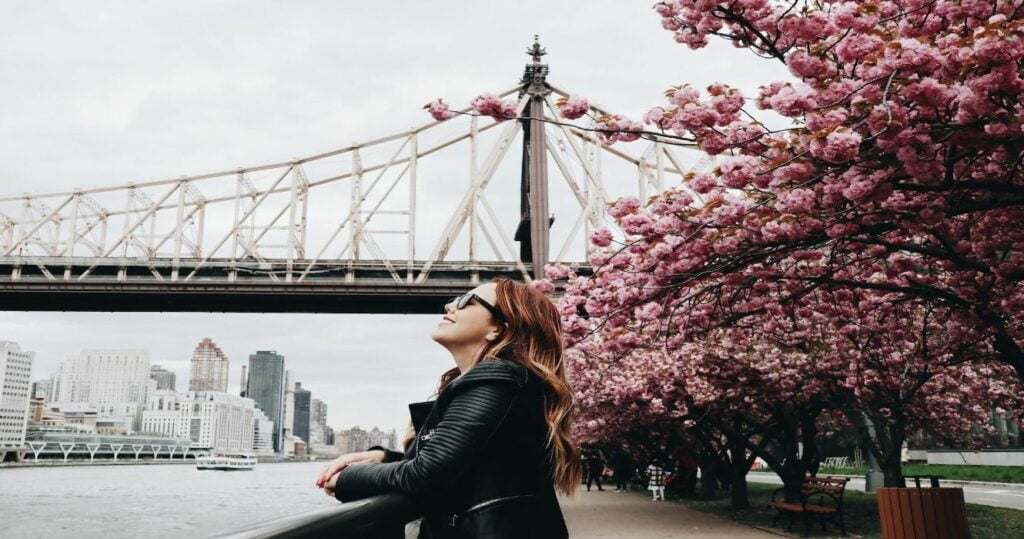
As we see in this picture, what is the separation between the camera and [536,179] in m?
33.4

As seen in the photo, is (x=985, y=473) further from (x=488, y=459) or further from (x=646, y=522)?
(x=488, y=459)

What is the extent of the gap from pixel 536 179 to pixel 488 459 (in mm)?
31877

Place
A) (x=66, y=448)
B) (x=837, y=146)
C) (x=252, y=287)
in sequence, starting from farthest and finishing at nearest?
(x=66, y=448) → (x=252, y=287) → (x=837, y=146)

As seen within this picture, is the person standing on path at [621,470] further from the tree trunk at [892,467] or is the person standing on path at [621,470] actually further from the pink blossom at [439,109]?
the pink blossom at [439,109]

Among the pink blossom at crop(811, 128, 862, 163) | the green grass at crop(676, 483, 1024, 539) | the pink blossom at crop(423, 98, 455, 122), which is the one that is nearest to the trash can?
the green grass at crop(676, 483, 1024, 539)

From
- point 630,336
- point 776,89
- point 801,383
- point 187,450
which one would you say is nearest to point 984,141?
point 776,89

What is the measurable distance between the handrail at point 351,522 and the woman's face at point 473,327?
1.66 ft

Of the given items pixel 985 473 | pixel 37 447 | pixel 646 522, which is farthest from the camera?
pixel 37 447

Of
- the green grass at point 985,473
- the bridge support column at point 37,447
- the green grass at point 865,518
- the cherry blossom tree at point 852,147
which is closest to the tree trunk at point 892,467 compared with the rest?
the green grass at point 865,518

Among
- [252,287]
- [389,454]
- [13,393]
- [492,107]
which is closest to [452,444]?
[389,454]

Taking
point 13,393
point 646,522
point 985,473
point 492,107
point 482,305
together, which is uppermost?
point 13,393

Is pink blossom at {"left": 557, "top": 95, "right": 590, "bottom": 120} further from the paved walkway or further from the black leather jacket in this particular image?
the black leather jacket

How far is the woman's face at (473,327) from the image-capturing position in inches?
86.1

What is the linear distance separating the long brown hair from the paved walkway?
7720 mm
